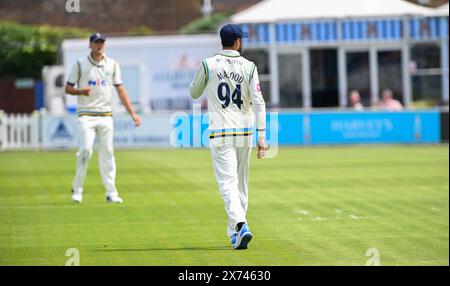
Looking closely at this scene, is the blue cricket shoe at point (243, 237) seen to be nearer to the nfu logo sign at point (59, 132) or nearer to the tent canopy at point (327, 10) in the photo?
the nfu logo sign at point (59, 132)

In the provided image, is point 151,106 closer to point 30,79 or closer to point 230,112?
point 30,79

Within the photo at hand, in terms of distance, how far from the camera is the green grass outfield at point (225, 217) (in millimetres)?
10000

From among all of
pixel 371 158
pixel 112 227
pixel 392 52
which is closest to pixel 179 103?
pixel 392 52

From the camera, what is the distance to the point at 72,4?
564 inches

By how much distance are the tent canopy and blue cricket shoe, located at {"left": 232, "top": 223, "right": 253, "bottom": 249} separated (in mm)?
23997

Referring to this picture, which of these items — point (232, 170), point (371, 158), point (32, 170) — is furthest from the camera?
point (371, 158)

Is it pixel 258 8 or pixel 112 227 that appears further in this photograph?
pixel 258 8

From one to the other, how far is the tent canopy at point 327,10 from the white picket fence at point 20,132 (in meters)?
7.68

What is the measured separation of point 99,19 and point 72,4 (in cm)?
3674

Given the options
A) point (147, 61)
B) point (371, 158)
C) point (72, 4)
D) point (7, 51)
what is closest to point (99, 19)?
point (7, 51)

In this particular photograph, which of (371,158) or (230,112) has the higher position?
(230,112)

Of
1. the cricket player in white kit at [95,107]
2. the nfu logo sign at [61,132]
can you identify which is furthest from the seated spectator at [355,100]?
the cricket player in white kit at [95,107]

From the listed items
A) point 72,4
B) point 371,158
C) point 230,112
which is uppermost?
point 72,4

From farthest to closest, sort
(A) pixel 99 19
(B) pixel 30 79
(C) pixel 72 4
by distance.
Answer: (A) pixel 99 19
(B) pixel 30 79
(C) pixel 72 4
